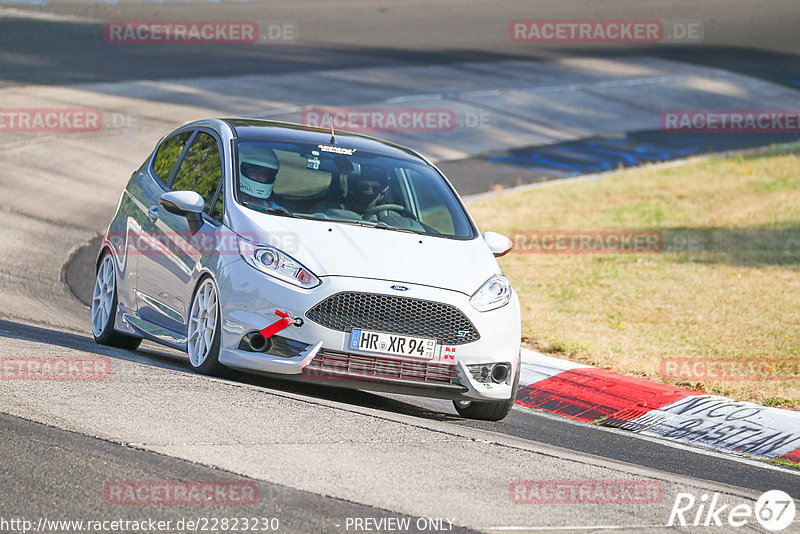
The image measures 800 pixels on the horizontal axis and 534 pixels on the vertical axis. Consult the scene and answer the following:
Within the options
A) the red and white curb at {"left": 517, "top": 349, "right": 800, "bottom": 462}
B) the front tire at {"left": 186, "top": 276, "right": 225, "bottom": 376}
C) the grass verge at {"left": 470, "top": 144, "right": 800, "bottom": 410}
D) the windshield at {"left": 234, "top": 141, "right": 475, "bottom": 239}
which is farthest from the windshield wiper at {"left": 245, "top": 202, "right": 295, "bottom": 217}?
the grass verge at {"left": 470, "top": 144, "right": 800, "bottom": 410}

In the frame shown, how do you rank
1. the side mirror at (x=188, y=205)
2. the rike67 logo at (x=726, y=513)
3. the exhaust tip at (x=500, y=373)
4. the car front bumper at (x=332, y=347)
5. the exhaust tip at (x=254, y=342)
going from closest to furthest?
the rike67 logo at (x=726, y=513), the car front bumper at (x=332, y=347), the exhaust tip at (x=254, y=342), the exhaust tip at (x=500, y=373), the side mirror at (x=188, y=205)

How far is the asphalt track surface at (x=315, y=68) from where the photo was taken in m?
5.24

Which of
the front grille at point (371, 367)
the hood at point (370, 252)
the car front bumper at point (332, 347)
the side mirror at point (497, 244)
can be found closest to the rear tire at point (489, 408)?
the car front bumper at point (332, 347)

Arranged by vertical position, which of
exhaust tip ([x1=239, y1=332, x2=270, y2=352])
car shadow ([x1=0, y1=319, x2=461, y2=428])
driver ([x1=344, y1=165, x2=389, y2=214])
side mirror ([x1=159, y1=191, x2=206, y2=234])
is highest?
driver ([x1=344, y1=165, x2=389, y2=214])

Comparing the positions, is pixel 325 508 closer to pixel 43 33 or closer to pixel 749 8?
pixel 43 33

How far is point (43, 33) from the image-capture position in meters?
28.3

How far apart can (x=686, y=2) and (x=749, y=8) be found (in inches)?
90.4

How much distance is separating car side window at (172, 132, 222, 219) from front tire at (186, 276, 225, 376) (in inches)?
22.9

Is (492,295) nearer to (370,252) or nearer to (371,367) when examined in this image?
(370,252)

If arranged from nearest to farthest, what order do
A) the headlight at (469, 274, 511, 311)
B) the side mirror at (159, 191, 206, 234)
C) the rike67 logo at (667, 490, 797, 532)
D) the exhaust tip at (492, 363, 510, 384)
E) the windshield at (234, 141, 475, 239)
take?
1. the rike67 logo at (667, 490, 797, 532)
2. the headlight at (469, 274, 511, 311)
3. the exhaust tip at (492, 363, 510, 384)
4. the side mirror at (159, 191, 206, 234)
5. the windshield at (234, 141, 475, 239)

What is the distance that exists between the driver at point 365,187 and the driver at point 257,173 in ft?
1.77

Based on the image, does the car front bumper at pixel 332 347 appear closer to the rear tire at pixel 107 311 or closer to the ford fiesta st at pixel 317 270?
the ford fiesta st at pixel 317 270

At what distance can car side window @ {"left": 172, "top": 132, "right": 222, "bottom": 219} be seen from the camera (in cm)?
839

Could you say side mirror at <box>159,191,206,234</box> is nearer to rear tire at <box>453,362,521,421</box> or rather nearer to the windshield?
the windshield
